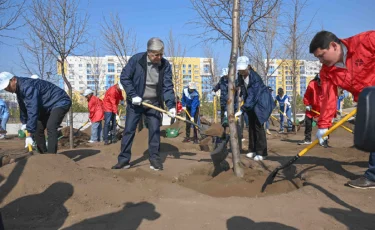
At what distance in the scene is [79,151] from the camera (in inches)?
282

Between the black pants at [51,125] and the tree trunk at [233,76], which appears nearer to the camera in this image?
the tree trunk at [233,76]

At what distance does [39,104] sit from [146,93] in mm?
1737

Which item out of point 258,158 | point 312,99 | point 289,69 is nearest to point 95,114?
point 258,158

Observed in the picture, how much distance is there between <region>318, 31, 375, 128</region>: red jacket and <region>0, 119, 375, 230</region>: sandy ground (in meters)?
0.96

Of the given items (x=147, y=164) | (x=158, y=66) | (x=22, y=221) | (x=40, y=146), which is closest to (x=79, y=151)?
(x=40, y=146)

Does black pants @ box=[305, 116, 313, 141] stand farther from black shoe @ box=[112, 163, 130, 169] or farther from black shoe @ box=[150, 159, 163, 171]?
black shoe @ box=[112, 163, 130, 169]

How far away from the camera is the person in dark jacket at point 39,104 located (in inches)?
186

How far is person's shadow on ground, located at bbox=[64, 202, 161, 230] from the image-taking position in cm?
267

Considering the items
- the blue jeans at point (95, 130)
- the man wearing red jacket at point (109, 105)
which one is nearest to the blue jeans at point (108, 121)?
the man wearing red jacket at point (109, 105)

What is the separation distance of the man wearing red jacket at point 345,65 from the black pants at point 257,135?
183 cm

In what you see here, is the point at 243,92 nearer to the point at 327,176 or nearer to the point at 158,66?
the point at 158,66

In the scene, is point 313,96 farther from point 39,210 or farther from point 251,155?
point 39,210

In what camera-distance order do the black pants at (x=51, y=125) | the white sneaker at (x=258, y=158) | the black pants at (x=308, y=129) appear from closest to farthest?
1. the black pants at (x=51, y=125)
2. the white sneaker at (x=258, y=158)
3. the black pants at (x=308, y=129)

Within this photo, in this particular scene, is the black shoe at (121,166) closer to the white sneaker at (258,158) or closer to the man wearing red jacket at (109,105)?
the white sneaker at (258,158)
